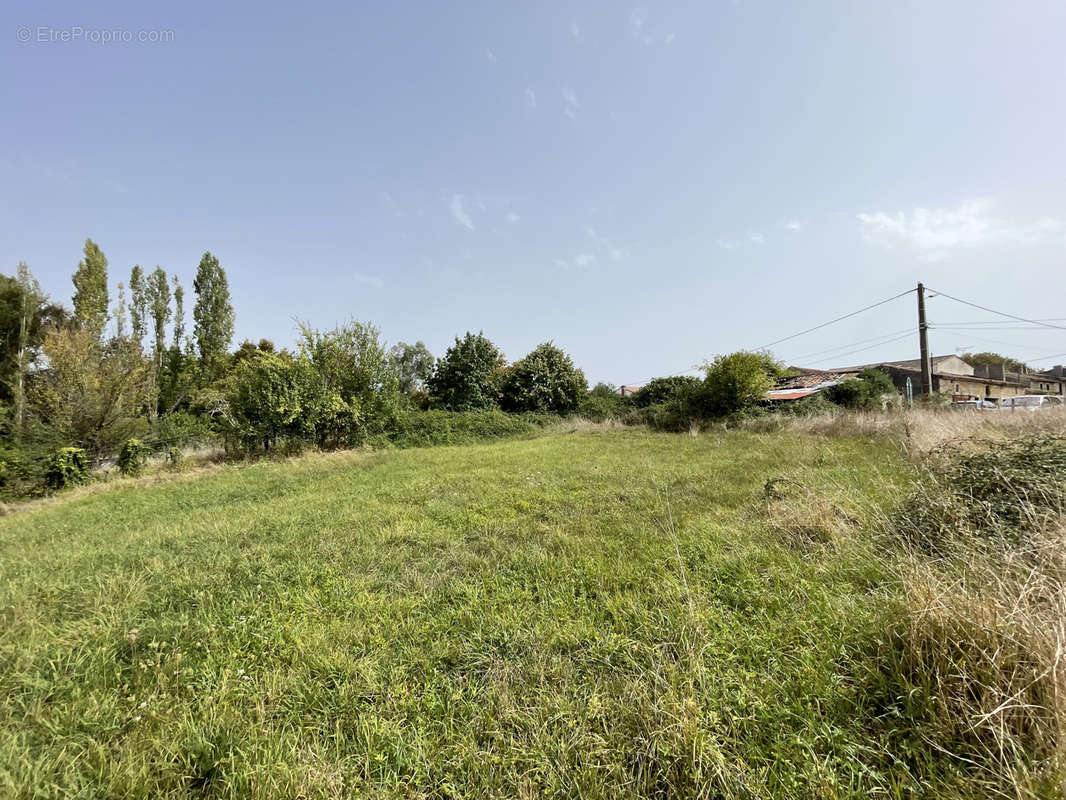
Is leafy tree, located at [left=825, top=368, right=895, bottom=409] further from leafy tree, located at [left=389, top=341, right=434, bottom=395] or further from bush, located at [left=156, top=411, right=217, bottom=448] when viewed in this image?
leafy tree, located at [left=389, top=341, right=434, bottom=395]

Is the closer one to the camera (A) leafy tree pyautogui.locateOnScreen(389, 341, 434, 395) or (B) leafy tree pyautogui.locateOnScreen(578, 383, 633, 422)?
(B) leafy tree pyautogui.locateOnScreen(578, 383, 633, 422)

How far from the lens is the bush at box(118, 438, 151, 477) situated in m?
10.0

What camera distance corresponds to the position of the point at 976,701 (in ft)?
4.73

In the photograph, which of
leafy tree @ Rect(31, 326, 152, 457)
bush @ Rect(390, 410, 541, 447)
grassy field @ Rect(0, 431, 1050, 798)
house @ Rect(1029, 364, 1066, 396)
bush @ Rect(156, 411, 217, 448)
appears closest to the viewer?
grassy field @ Rect(0, 431, 1050, 798)

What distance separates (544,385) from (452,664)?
18.9 meters

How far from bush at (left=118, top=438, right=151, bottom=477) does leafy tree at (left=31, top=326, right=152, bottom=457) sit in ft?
5.08

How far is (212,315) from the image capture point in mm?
21641

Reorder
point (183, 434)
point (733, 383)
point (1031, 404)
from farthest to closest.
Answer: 1. point (733, 383)
2. point (1031, 404)
3. point (183, 434)

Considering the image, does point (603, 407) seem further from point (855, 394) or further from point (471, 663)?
point (471, 663)

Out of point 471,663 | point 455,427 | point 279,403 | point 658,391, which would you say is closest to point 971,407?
point 658,391

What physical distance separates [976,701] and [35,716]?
4.07 meters

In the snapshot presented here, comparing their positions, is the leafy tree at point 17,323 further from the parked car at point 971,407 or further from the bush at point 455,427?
the parked car at point 971,407

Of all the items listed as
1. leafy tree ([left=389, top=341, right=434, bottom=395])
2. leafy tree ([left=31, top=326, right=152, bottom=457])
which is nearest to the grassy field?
leafy tree ([left=31, top=326, right=152, bottom=457])

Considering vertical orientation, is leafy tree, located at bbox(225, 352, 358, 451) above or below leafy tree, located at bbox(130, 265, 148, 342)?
below
